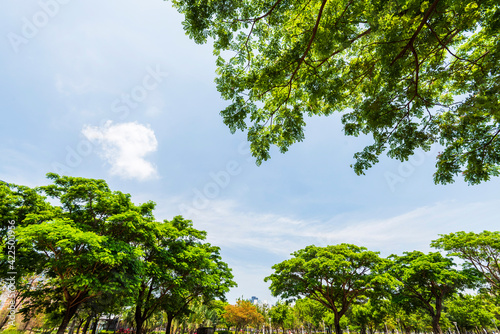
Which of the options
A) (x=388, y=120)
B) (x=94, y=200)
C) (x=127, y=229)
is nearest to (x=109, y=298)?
(x=127, y=229)

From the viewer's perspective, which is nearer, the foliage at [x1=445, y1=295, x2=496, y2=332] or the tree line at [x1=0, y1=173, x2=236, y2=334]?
the tree line at [x1=0, y1=173, x2=236, y2=334]

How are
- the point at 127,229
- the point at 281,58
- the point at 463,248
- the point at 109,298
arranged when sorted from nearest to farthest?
1. the point at 281,58
2. the point at 127,229
3. the point at 109,298
4. the point at 463,248

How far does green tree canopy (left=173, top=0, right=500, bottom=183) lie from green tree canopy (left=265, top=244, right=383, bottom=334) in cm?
1372

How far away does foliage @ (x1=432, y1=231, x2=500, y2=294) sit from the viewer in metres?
17.7

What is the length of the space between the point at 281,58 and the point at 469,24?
4397mm

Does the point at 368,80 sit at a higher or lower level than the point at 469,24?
higher

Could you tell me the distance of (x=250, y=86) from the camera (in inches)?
266

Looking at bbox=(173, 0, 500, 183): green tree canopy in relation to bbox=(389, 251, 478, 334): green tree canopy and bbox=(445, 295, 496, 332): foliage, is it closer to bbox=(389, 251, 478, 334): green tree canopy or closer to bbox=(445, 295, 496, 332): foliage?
bbox=(389, 251, 478, 334): green tree canopy

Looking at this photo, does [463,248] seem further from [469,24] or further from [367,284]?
[469,24]

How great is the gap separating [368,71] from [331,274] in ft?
57.5

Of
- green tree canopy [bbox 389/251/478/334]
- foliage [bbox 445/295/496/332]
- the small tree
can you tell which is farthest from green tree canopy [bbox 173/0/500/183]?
the small tree

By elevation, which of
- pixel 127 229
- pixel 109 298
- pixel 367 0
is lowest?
pixel 109 298

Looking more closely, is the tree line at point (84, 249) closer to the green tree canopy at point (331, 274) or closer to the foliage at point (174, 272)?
the foliage at point (174, 272)

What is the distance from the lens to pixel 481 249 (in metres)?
18.4
